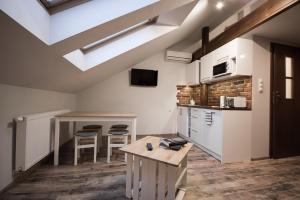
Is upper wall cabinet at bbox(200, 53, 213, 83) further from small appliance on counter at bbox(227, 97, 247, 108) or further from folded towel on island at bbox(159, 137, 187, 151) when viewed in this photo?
folded towel on island at bbox(159, 137, 187, 151)

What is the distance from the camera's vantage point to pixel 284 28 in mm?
2246

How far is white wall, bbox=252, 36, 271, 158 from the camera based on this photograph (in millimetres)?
2564

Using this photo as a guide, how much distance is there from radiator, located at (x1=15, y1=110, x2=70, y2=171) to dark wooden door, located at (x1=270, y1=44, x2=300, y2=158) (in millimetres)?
3708

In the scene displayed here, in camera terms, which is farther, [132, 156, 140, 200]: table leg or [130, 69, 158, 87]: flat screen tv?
[130, 69, 158, 87]: flat screen tv

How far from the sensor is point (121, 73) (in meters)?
4.21

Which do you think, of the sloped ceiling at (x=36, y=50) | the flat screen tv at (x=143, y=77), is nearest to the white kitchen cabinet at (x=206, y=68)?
the flat screen tv at (x=143, y=77)

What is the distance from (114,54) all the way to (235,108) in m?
2.23

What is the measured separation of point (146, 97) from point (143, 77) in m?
0.59

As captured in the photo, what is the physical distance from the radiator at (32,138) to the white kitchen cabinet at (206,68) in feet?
10.4

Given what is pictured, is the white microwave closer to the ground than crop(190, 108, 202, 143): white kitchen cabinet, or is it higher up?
higher up

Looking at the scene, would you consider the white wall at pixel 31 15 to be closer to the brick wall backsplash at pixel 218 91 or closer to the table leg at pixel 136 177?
the table leg at pixel 136 177

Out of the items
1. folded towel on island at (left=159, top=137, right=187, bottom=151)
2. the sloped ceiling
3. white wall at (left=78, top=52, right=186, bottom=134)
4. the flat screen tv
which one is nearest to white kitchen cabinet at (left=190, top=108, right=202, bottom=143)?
white wall at (left=78, top=52, right=186, bottom=134)

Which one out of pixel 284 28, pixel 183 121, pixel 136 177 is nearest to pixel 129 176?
pixel 136 177

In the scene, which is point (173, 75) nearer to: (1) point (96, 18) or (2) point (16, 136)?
(1) point (96, 18)
